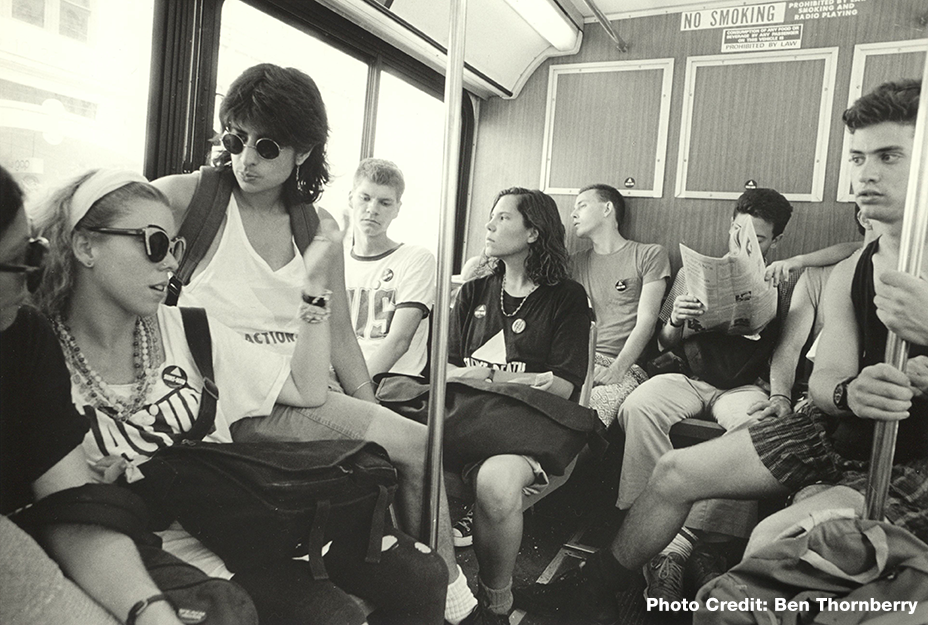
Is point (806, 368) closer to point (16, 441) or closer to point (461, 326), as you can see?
point (461, 326)

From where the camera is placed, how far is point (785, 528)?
139cm

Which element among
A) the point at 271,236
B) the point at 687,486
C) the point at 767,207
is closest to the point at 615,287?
the point at 767,207

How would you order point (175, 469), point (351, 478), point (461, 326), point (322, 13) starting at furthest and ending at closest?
point (461, 326) → point (322, 13) → point (351, 478) → point (175, 469)

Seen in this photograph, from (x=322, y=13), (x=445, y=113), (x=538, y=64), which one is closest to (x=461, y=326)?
(x=445, y=113)

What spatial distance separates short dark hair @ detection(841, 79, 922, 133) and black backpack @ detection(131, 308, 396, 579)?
1301 mm

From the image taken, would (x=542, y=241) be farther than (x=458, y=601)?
Yes

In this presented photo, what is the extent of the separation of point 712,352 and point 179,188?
1.29 meters

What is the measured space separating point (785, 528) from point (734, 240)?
2.18 feet

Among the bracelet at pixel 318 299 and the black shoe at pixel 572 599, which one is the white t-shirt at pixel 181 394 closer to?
the bracelet at pixel 318 299

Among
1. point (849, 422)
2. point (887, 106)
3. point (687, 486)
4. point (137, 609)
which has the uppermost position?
point (887, 106)

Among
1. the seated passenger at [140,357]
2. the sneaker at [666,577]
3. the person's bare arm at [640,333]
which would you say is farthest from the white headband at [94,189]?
the sneaker at [666,577]

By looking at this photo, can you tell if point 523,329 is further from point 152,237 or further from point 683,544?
point 152,237

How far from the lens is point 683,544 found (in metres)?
1.55

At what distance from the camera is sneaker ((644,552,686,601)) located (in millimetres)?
1533
